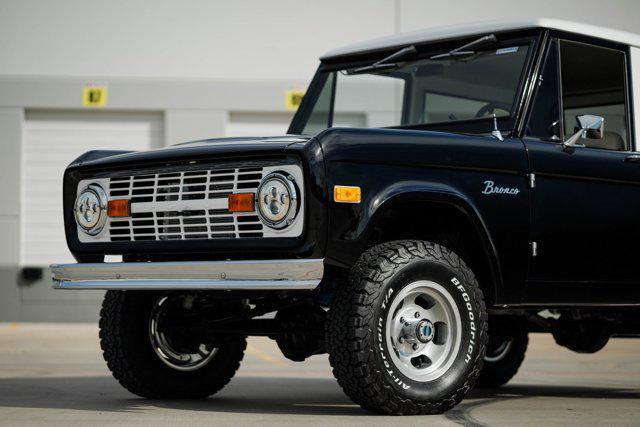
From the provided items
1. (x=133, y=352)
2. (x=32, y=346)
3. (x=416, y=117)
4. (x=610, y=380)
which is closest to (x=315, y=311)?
(x=133, y=352)

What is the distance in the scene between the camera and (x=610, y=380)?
9.01m

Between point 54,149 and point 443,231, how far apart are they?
1280cm

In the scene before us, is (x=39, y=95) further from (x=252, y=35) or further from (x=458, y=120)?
(x=458, y=120)

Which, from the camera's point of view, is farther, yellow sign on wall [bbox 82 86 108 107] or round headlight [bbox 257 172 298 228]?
yellow sign on wall [bbox 82 86 108 107]

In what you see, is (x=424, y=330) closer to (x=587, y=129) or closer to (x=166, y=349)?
(x=587, y=129)

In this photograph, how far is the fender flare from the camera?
5.44 metres

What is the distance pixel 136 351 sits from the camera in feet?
21.3

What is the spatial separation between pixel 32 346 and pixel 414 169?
7882 mm

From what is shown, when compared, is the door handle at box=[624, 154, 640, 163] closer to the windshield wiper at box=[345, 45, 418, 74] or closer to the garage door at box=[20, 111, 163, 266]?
the windshield wiper at box=[345, 45, 418, 74]

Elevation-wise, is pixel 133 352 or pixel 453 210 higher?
pixel 453 210

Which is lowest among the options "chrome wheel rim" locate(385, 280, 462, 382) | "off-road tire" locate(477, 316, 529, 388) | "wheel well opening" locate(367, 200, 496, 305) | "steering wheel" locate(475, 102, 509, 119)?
"off-road tire" locate(477, 316, 529, 388)

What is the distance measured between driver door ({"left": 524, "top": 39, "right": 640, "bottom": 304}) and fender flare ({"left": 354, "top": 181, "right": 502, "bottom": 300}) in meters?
0.27

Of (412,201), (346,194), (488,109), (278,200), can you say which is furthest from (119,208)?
(488,109)

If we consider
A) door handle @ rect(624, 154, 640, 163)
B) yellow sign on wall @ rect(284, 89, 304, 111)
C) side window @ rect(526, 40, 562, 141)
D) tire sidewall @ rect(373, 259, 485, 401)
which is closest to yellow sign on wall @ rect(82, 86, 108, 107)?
yellow sign on wall @ rect(284, 89, 304, 111)
